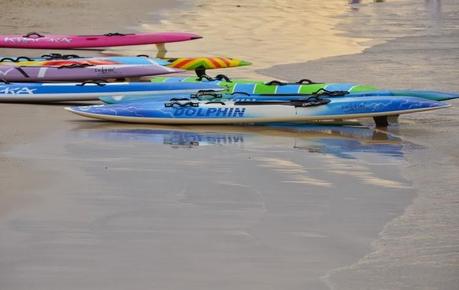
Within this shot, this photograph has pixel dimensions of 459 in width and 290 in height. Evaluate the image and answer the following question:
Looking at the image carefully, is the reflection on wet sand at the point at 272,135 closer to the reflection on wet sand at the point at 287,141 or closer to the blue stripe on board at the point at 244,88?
the reflection on wet sand at the point at 287,141

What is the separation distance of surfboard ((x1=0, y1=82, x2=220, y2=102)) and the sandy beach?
5.8 inches

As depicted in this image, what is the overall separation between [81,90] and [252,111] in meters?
1.93

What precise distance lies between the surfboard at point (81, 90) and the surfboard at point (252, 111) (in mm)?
801

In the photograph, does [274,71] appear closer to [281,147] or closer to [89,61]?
[89,61]

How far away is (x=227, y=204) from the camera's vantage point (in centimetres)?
826

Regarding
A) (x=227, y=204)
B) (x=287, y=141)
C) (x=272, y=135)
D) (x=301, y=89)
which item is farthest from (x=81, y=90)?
(x=227, y=204)

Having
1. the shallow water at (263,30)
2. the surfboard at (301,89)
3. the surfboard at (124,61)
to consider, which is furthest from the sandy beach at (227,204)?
the shallow water at (263,30)

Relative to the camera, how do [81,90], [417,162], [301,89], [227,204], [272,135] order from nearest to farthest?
[227,204], [417,162], [272,135], [301,89], [81,90]

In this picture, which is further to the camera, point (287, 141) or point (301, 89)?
point (301, 89)

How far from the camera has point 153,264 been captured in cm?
680

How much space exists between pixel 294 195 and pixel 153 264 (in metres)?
1.97

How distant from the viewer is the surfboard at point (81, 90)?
483 inches

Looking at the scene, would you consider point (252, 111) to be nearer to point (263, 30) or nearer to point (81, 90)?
point (81, 90)

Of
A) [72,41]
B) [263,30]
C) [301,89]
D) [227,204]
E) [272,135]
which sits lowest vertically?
[263,30]
